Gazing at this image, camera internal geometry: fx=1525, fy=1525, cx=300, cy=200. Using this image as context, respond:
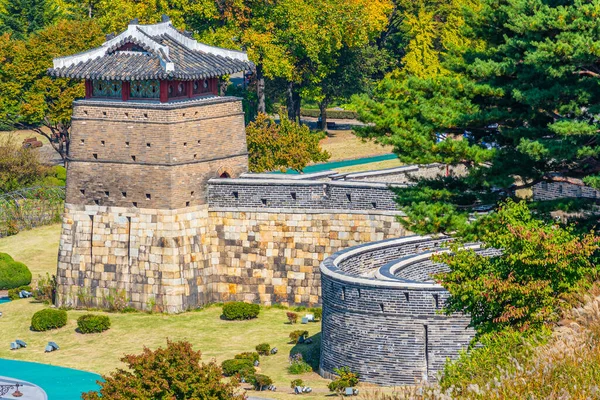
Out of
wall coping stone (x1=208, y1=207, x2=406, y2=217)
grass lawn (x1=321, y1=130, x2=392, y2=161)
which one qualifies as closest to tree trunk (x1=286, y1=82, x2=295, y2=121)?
grass lawn (x1=321, y1=130, x2=392, y2=161)

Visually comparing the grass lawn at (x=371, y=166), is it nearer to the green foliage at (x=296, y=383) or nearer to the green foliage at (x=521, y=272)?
the green foliage at (x=296, y=383)

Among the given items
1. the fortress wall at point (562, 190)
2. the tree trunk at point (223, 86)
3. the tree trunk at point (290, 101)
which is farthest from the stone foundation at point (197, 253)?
the tree trunk at point (290, 101)

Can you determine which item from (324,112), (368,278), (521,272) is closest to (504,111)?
(521,272)

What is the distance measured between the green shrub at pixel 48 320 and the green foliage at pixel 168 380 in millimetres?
19766

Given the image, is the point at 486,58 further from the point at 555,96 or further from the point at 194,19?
the point at 194,19

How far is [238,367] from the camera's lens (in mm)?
53500

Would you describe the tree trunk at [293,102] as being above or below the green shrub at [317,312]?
above

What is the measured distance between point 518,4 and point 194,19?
65487 millimetres

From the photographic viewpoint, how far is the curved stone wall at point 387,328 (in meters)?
48.3

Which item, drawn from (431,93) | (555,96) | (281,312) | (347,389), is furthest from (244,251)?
(555,96)

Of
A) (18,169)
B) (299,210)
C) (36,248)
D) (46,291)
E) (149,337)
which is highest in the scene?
(299,210)

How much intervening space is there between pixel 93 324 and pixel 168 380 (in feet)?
62.2

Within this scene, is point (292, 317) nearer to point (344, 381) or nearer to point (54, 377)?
point (54, 377)

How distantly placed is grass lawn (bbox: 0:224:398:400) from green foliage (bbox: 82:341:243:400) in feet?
34.1
